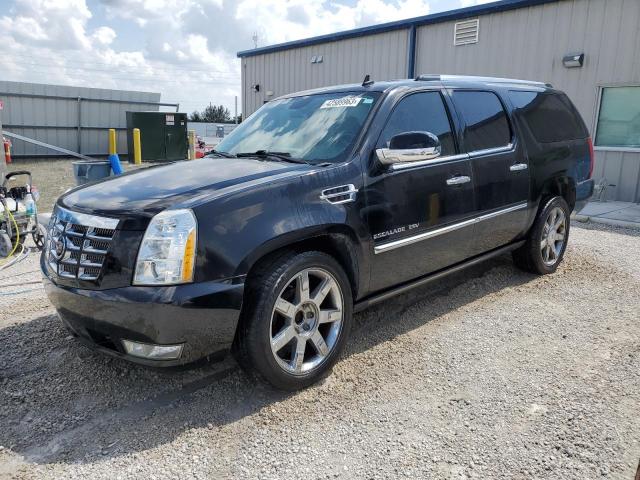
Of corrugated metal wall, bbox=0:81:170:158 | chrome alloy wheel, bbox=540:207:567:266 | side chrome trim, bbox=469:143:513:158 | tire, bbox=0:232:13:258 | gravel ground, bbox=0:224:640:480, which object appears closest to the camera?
gravel ground, bbox=0:224:640:480

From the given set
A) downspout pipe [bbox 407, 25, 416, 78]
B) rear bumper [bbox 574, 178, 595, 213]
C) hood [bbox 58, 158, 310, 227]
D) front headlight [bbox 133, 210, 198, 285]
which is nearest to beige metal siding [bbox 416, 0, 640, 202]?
downspout pipe [bbox 407, 25, 416, 78]

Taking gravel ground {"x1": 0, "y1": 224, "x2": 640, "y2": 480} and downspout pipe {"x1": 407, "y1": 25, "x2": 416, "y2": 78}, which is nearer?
gravel ground {"x1": 0, "y1": 224, "x2": 640, "y2": 480}

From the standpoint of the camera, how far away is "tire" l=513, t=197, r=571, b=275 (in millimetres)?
5148

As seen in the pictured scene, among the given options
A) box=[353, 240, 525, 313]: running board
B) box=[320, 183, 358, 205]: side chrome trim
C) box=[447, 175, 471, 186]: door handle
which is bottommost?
box=[353, 240, 525, 313]: running board

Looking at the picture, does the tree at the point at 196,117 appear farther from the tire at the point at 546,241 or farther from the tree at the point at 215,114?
the tire at the point at 546,241

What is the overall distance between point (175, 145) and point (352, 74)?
300 inches

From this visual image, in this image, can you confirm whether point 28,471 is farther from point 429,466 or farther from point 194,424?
point 429,466

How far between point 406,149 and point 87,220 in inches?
77.1

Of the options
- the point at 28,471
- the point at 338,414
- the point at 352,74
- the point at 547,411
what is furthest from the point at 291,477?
the point at 352,74

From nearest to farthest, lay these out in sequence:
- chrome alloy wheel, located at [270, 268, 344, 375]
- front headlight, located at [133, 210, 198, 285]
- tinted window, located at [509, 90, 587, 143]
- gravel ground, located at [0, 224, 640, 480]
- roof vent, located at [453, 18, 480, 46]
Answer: gravel ground, located at [0, 224, 640, 480]
front headlight, located at [133, 210, 198, 285]
chrome alloy wheel, located at [270, 268, 344, 375]
tinted window, located at [509, 90, 587, 143]
roof vent, located at [453, 18, 480, 46]

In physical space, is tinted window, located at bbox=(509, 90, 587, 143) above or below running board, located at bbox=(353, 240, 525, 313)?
above

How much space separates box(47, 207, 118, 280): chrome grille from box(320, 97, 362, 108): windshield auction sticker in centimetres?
186

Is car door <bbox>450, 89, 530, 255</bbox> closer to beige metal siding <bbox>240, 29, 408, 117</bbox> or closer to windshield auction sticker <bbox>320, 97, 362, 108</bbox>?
windshield auction sticker <bbox>320, 97, 362, 108</bbox>

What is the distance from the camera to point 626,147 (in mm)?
10477
